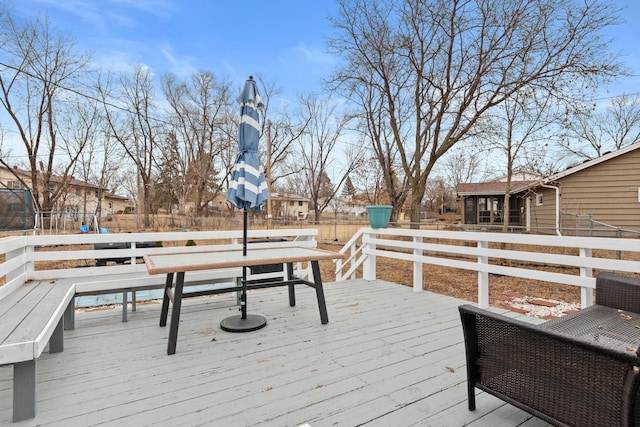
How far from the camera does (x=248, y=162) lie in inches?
115

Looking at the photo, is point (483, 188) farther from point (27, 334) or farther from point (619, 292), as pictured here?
point (27, 334)

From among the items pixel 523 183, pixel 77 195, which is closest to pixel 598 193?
pixel 523 183

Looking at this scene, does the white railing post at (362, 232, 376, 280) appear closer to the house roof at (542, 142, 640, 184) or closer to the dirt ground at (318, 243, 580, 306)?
the dirt ground at (318, 243, 580, 306)

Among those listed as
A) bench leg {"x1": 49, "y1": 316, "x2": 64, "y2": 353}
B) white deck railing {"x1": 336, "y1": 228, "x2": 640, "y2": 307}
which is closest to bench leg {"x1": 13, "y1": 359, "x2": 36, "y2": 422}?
bench leg {"x1": 49, "y1": 316, "x2": 64, "y2": 353}

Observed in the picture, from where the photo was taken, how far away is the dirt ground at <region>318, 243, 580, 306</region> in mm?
6320

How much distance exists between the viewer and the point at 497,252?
370 centimetres

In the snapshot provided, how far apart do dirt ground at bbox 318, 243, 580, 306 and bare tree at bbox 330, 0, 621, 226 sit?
11.3 feet

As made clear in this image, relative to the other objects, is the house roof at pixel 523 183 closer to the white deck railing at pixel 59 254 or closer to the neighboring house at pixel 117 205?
the white deck railing at pixel 59 254

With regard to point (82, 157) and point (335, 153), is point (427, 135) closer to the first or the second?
point (335, 153)

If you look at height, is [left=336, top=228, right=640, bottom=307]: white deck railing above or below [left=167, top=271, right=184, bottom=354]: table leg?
above

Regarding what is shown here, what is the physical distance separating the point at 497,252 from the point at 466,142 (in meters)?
8.37

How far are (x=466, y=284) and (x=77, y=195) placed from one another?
24.2 metres

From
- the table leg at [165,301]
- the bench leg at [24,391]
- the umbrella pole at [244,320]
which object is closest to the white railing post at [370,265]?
the umbrella pole at [244,320]

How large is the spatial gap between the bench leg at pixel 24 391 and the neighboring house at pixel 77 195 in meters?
17.2
